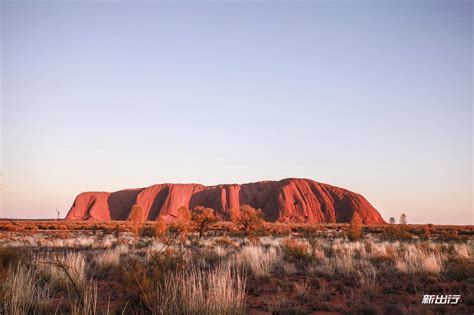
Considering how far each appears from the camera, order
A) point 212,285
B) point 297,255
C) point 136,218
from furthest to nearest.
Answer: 1. point 136,218
2. point 297,255
3. point 212,285

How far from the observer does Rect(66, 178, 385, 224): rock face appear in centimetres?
8150

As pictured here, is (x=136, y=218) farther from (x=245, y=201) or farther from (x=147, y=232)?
(x=245, y=201)

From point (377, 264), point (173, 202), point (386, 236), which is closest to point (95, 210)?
point (173, 202)

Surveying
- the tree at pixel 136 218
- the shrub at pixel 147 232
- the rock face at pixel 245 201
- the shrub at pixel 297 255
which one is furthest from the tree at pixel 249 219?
the rock face at pixel 245 201

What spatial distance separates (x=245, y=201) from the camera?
89.9 m

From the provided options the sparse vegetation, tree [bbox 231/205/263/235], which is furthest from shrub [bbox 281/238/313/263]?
tree [bbox 231/205/263/235]

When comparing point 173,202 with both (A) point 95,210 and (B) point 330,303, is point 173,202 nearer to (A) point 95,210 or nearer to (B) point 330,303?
(A) point 95,210

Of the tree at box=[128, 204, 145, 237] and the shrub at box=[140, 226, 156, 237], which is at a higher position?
the tree at box=[128, 204, 145, 237]

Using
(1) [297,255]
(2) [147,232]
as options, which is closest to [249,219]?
(2) [147,232]

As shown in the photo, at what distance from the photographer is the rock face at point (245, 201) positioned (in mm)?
81500

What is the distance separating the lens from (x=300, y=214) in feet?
262

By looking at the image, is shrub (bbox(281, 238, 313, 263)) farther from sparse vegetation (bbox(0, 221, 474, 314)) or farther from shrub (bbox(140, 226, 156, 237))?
shrub (bbox(140, 226, 156, 237))

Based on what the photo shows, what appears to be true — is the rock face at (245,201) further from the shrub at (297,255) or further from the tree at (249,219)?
the shrub at (297,255)

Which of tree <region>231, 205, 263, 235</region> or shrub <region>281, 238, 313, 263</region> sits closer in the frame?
shrub <region>281, 238, 313, 263</region>
